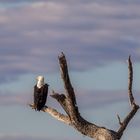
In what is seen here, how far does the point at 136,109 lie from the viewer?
14102 mm

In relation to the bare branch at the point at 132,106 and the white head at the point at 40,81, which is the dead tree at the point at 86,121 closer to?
the bare branch at the point at 132,106

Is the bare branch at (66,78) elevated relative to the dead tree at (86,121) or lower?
elevated

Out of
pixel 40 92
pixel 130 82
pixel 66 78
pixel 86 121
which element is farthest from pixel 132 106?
pixel 40 92

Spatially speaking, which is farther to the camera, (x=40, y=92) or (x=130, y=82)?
(x=40, y=92)

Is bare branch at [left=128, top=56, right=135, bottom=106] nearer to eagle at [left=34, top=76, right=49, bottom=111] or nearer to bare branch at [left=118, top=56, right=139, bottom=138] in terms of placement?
bare branch at [left=118, top=56, right=139, bottom=138]

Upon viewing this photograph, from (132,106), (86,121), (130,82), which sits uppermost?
(130,82)

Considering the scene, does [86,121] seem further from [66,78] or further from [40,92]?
[40,92]

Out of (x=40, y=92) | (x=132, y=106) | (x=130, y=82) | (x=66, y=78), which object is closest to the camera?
(x=66, y=78)

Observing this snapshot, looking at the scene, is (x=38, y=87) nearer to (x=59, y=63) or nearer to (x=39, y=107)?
(x=39, y=107)

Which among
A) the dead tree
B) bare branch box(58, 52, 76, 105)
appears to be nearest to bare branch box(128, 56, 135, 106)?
the dead tree

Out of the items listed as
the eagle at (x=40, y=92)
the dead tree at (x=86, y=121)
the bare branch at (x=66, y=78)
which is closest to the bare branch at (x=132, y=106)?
the dead tree at (x=86, y=121)

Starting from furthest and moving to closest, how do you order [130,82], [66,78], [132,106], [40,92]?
[40,92] → [132,106] → [130,82] → [66,78]

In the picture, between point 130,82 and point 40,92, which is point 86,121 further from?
point 40,92

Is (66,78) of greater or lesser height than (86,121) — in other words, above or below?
above
